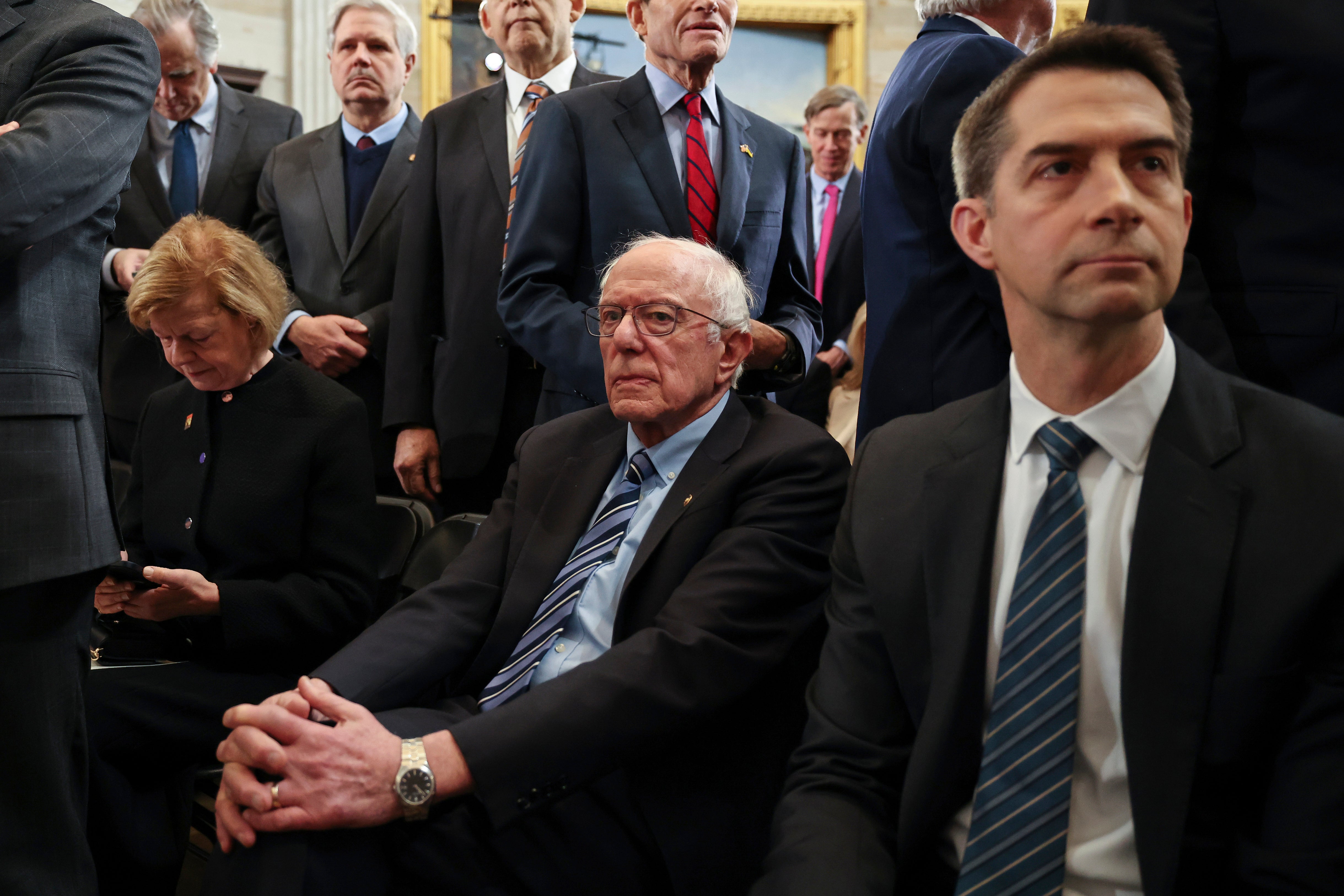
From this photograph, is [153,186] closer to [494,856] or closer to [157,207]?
[157,207]

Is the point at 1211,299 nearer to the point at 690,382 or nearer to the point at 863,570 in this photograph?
the point at 863,570

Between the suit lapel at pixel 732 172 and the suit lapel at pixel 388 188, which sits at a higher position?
the suit lapel at pixel 732 172

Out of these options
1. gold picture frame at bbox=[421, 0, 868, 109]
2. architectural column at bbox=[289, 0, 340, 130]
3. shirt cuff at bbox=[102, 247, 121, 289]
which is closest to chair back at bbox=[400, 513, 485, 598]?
shirt cuff at bbox=[102, 247, 121, 289]

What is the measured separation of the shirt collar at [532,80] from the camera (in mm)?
3195

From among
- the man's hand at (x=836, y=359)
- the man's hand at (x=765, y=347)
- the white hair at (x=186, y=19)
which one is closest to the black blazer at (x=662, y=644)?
the man's hand at (x=765, y=347)

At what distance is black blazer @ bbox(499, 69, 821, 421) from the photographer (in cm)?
252

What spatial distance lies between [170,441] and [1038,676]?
6.88ft

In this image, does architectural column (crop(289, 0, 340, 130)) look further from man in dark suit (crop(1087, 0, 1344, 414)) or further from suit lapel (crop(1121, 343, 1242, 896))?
suit lapel (crop(1121, 343, 1242, 896))

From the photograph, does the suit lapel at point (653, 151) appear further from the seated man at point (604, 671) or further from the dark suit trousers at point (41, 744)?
the dark suit trousers at point (41, 744)

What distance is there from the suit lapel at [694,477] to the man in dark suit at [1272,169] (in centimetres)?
80

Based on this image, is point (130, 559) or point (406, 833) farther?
point (130, 559)

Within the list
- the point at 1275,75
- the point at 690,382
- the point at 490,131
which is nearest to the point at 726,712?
the point at 690,382

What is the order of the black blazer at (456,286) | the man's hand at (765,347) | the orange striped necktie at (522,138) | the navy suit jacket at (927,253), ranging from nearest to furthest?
the navy suit jacket at (927,253) → the man's hand at (765,347) → the orange striped necktie at (522,138) → the black blazer at (456,286)

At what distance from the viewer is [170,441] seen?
104 inches
